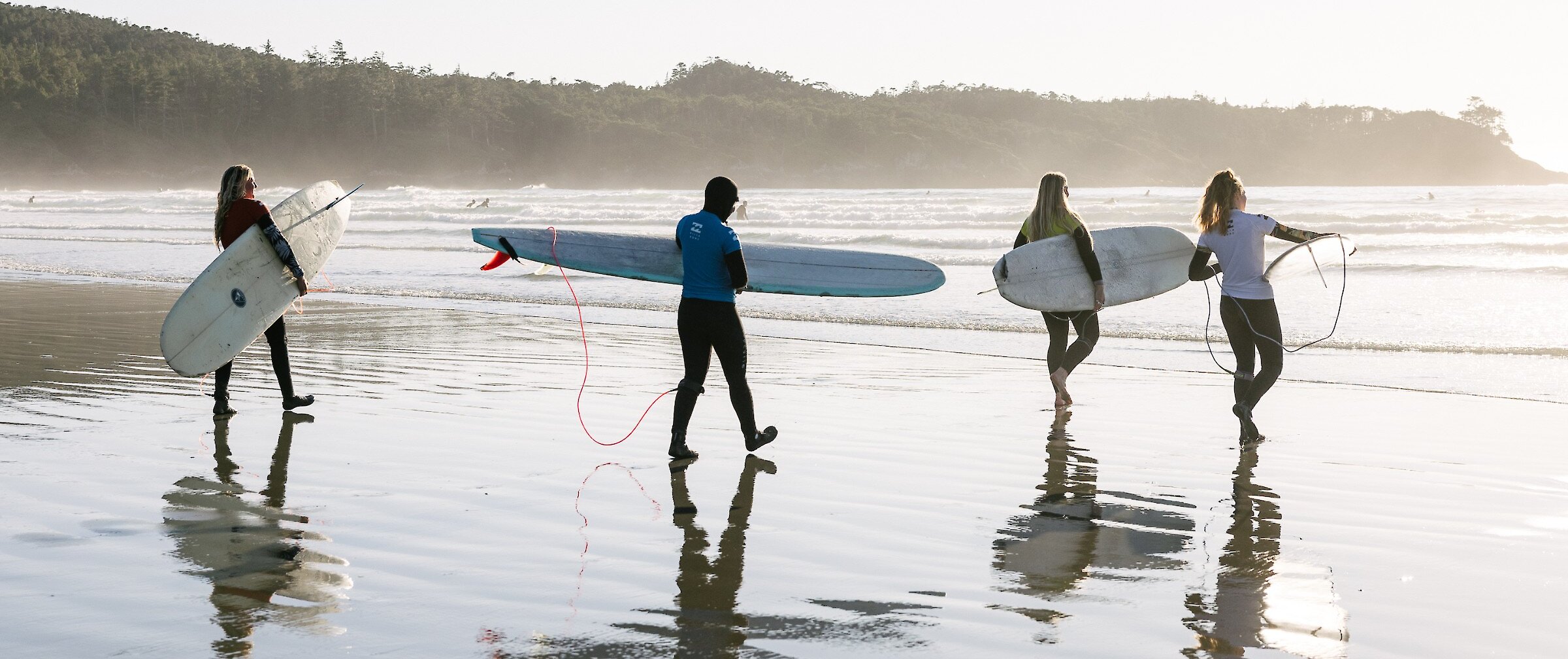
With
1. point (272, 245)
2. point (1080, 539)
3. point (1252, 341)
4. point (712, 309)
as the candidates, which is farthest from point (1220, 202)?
point (272, 245)

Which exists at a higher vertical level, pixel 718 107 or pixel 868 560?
pixel 718 107

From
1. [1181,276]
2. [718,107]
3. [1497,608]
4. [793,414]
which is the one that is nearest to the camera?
[1497,608]

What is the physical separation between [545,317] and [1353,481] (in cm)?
980

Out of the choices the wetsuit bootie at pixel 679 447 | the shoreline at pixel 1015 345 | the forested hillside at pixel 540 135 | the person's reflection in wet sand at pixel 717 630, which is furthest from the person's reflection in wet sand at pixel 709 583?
the forested hillside at pixel 540 135

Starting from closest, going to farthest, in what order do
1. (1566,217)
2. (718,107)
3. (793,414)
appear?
(793,414) → (1566,217) → (718,107)

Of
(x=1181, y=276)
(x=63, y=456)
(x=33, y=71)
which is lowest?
(x=63, y=456)

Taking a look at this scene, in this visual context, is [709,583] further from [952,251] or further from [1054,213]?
[952,251]

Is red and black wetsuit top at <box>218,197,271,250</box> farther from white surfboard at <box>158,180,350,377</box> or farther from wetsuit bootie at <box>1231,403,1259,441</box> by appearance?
wetsuit bootie at <box>1231,403,1259,441</box>

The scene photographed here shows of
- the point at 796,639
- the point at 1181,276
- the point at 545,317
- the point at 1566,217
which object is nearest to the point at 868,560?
the point at 796,639

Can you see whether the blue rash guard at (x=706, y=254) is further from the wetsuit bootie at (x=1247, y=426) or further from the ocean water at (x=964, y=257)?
the ocean water at (x=964, y=257)

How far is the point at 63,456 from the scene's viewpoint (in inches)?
231

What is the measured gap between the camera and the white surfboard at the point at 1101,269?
773 cm

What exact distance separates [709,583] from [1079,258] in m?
4.52

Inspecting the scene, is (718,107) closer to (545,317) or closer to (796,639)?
(545,317)
